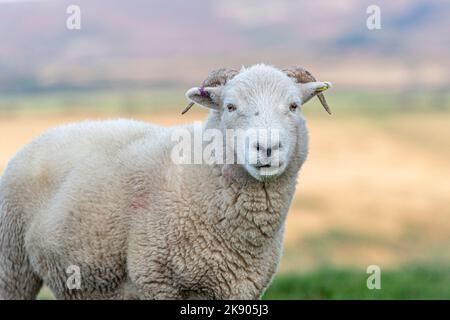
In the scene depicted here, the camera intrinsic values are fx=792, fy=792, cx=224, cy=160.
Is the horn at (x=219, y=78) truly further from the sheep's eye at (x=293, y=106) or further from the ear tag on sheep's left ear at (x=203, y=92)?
the sheep's eye at (x=293, y=106)

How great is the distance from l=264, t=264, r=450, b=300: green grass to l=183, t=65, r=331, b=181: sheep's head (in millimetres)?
3936

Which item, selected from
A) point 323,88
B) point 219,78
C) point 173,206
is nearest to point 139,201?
point 173,206

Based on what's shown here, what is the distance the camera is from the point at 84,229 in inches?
244

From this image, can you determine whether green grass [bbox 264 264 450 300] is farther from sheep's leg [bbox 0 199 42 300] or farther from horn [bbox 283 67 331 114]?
horn [bbox 283 67 331 114]

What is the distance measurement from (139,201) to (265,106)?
1269 mm

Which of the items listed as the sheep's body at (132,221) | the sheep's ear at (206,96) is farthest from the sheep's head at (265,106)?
the sheep's body at (132,221)

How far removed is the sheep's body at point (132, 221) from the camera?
5.84 meters

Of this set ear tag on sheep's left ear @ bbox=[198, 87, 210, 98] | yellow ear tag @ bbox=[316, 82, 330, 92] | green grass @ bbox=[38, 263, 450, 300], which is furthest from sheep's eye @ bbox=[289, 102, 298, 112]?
green grass @ bbox=[38, 263, 450, 300]

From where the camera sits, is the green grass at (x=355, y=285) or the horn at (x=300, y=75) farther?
the green grass at (x=355, y=285)

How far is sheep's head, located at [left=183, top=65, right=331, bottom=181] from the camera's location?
212 inches

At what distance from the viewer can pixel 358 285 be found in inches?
407

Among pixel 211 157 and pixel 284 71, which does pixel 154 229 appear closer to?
pixel 211 157
